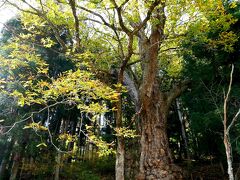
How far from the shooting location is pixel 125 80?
20.0 ft

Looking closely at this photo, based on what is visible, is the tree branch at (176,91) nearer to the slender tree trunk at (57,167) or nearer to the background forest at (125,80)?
the background forest at (125,80)

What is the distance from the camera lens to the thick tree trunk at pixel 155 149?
4.58 m

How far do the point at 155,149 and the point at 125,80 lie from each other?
7.17 feet

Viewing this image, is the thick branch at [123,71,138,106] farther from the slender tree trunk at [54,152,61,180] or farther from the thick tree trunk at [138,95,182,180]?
the slender tree trunk at [54,152,61,180]

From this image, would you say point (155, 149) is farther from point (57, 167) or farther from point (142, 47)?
point (57, 167)

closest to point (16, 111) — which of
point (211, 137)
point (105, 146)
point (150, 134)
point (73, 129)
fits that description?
point (73, 129)

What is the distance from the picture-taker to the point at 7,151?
8141 millimetres

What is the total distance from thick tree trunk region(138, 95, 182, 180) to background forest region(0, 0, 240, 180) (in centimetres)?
2

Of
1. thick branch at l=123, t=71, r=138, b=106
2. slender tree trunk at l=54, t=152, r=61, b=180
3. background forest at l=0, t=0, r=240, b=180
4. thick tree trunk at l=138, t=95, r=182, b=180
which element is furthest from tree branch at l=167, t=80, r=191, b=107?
slender tree trunk at l=54, t=152, r=61, b=180

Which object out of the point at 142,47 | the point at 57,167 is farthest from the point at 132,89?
the point at 57,167

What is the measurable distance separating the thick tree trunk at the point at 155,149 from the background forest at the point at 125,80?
0.07ft

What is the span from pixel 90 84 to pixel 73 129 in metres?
8.68

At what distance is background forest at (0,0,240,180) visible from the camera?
3346 millimetres

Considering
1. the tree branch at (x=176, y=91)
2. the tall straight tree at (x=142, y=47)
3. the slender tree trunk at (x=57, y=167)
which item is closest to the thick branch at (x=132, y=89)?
the tall straight tree at (x=142, y=47)
